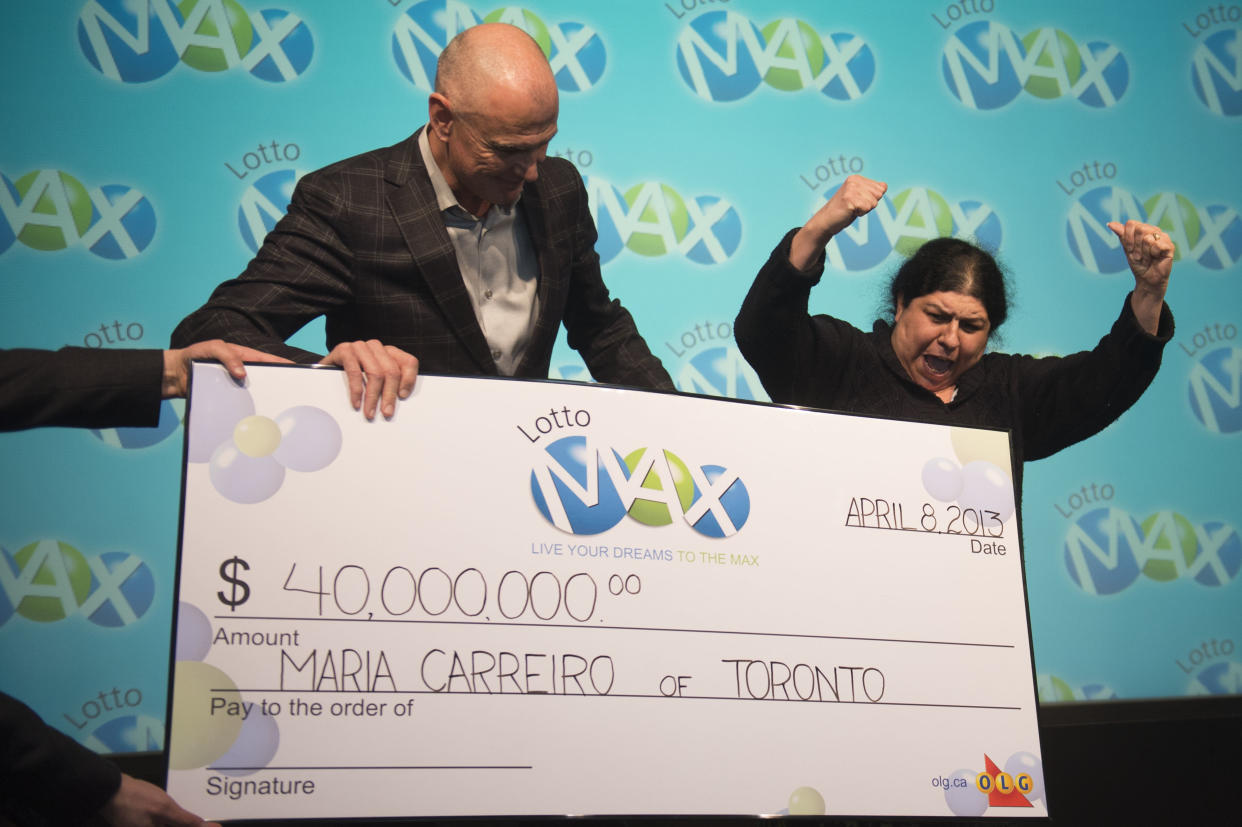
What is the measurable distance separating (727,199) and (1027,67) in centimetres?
118

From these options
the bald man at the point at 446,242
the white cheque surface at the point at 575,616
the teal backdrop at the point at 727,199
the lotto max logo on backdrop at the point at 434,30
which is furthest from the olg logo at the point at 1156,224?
the bald man at the point at 446,242

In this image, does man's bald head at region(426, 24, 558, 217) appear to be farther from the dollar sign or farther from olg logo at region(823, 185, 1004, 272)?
olg logo at region(823, 185, 1004, 272)

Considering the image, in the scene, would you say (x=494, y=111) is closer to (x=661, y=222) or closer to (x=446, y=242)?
(x=446, y=242)

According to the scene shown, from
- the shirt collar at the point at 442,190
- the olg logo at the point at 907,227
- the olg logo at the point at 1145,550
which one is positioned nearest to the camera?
the shirt collar at the point at 442,190

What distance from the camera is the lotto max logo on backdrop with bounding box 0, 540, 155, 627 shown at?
8.23ft

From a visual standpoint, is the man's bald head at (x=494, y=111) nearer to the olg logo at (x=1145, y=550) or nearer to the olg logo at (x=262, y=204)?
the olg logo at (x=262, y=204)

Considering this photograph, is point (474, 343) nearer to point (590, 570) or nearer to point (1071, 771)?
point (590, 570)

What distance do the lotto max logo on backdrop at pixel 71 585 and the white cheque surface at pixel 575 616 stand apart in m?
1.42

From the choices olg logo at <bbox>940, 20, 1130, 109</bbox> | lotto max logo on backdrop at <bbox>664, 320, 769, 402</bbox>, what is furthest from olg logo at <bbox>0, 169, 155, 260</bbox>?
olg logo at <bbox>940, 20, 1130, 109</bbox>

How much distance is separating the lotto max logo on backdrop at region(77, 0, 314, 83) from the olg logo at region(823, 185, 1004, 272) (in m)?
1.62

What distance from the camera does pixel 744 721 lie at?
1.52 metres

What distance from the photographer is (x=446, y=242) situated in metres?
1.85

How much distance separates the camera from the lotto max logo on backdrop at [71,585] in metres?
2.51

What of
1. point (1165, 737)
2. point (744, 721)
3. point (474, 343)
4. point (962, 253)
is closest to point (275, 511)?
point (474, 343)
